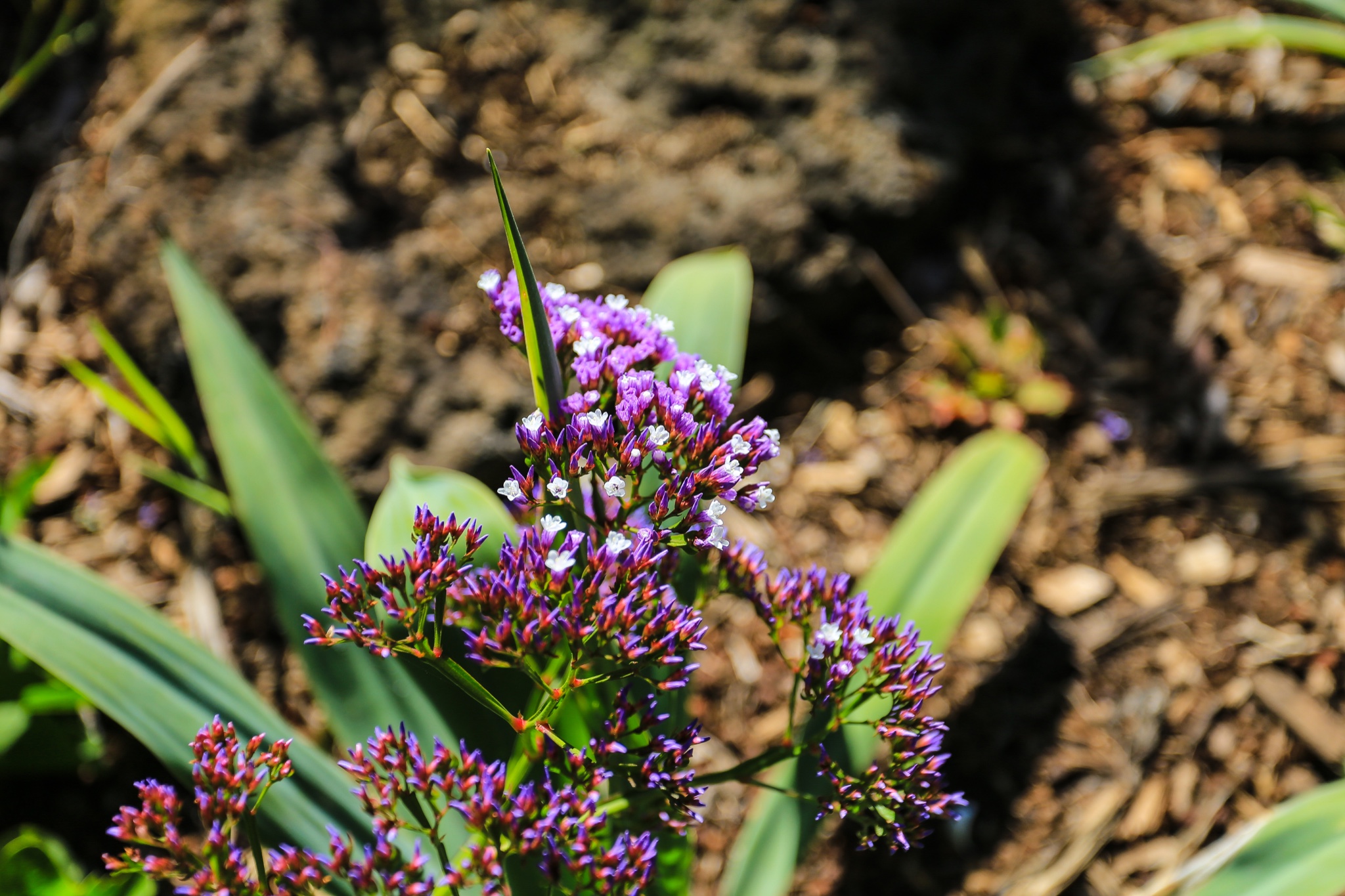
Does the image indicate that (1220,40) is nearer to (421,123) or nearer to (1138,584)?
(1138,584)

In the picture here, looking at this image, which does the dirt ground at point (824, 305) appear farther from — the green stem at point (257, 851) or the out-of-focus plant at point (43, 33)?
the green stem at point (257, 851)

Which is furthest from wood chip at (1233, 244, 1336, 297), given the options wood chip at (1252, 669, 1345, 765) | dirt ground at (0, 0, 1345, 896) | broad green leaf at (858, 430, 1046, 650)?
broad green leaf at (858, 430, 1046, 650)

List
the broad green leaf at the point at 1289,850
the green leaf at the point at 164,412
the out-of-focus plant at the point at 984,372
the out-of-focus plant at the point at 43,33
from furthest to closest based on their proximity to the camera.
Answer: the out-of-focus plant at the point at 43,33 → the out-of-focus plant at the point at 984,372 → the green leaf at the point at 164,412 → the broad green leaf at the point at 1289,850

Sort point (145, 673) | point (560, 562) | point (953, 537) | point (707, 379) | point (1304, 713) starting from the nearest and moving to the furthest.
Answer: point (560, 562) < point (707, 379) < point (145, 673) < point (953, 537) < point (1304, 713)

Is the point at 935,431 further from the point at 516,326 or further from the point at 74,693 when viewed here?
the point at 74,693

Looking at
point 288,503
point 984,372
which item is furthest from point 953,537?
point 288,503

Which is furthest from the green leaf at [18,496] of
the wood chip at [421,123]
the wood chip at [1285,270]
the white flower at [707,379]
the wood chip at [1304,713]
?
the wood chip at [1285,270]
